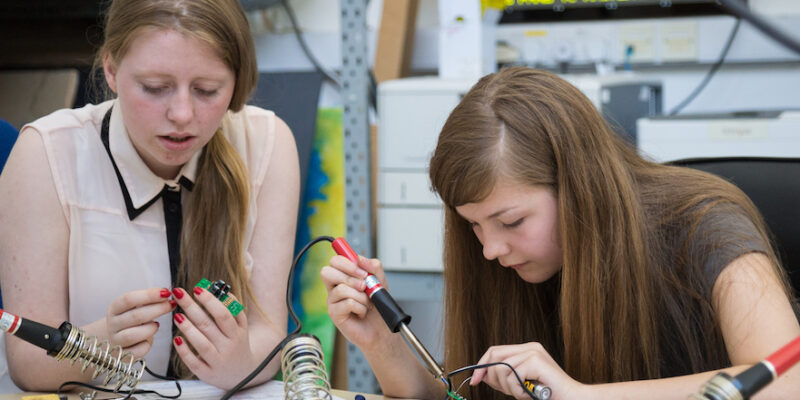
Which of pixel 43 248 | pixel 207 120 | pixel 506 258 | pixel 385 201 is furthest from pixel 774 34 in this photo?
pixel 43 248

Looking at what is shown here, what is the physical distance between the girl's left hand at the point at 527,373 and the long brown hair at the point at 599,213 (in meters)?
0.14

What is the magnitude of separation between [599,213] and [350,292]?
0.97ft

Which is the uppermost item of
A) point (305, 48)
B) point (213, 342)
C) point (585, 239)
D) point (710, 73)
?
point (305, 48)

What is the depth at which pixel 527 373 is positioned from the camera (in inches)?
30.1

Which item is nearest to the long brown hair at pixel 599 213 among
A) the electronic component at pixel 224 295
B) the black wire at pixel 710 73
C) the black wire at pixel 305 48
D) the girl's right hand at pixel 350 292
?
the girl's right hand at pixel 350 292

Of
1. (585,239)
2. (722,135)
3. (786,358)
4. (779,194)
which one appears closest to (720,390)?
(786,358)

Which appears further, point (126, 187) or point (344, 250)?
point (126, 187)

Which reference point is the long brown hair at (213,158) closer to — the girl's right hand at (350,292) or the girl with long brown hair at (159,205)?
the girl with long brown hair at (159,205)

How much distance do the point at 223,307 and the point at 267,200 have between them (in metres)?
0.31

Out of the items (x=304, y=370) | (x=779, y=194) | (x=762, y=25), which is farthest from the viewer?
(x=762, y=25)

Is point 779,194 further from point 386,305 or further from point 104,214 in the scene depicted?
point 104,214

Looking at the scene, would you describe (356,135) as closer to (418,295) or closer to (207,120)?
(418,295)

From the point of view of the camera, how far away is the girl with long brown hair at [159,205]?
3.15 feet

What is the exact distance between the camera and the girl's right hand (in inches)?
34.2
